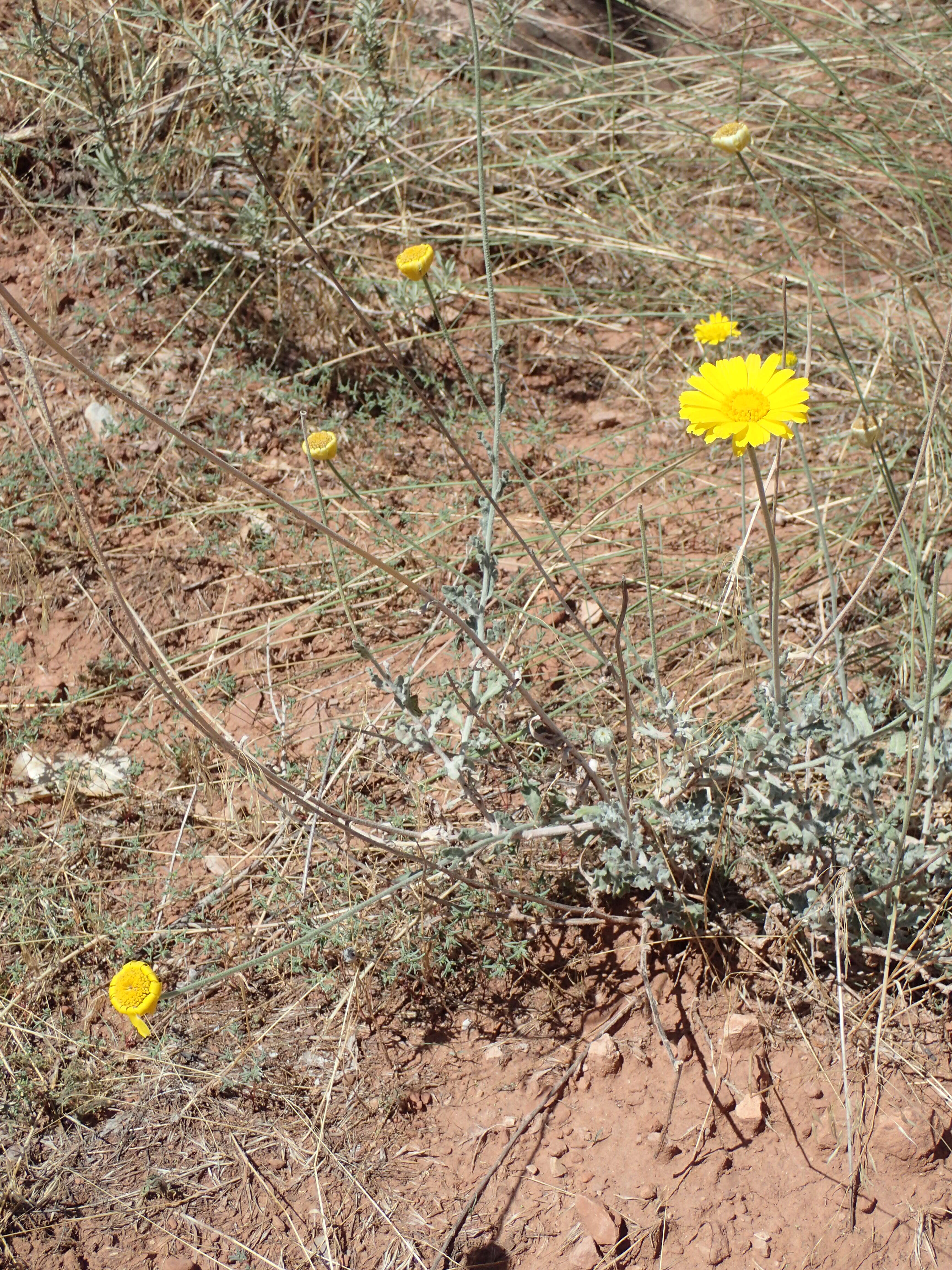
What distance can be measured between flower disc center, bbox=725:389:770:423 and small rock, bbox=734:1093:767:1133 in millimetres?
1110

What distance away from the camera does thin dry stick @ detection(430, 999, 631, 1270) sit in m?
1.64

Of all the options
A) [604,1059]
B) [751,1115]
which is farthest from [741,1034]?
[604,1059]

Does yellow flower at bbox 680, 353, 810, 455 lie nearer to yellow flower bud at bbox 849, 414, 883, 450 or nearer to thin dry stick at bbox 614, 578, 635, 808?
thin dry stick at bbox 614, 578, 635, 808

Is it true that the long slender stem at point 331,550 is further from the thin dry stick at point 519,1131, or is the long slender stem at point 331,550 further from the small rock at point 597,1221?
the small rock at point 597,1221

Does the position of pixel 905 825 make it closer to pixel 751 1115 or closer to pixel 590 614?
pixel 751 1115

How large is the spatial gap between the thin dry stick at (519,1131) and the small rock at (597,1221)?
5.3 inches

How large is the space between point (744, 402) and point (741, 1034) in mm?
1064

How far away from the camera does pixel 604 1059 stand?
1797mm

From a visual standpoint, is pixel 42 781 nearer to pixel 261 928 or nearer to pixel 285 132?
pixel 261 928

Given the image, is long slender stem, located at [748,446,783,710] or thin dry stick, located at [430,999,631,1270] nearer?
long slender stem, located at [748,446,783,710]

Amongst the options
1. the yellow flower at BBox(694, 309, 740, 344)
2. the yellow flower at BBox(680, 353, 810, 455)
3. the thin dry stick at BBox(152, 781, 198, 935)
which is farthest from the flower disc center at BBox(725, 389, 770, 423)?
the thin dry stick at BBox(152, 781, 198, 935)

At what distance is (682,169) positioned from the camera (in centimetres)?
348

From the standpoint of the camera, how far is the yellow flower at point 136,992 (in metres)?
1.45

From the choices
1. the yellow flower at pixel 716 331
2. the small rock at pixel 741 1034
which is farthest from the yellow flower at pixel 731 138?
the small rock at pixel 741 1034
